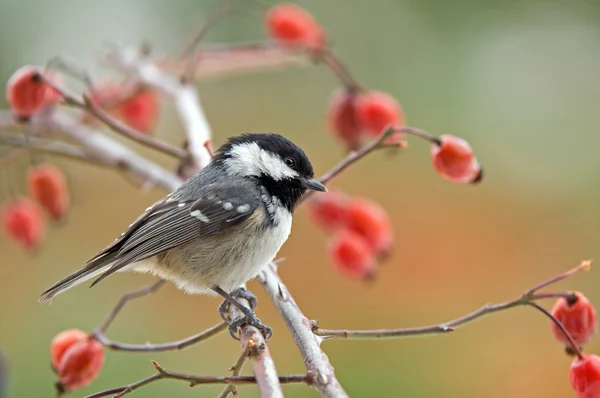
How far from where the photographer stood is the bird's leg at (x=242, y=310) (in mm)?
1088

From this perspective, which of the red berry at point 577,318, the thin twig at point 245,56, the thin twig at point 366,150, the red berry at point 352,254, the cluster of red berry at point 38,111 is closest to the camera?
the red berry at point 577,318

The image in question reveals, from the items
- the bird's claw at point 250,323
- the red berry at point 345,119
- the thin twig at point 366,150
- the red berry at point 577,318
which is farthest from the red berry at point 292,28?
the red berry at point 577,318

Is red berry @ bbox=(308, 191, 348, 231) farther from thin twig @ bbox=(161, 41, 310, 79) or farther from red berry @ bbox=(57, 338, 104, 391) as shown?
red berry @ bbox=(57, 338, 104, 391)

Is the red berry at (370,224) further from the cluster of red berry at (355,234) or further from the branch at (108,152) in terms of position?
the branch at (108,152)

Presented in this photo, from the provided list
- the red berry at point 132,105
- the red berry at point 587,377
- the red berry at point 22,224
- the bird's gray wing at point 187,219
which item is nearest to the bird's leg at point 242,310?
the bird's gray wing at point 187,219

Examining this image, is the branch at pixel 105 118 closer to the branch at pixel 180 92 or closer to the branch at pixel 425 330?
the branch at pixel 180 92

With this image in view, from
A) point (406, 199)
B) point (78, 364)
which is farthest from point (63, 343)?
point (406, 199)

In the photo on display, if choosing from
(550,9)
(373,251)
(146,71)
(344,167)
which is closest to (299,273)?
(373,251)

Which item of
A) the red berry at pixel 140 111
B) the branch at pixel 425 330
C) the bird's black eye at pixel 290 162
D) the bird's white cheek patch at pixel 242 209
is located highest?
the red berry at pixel 140 111

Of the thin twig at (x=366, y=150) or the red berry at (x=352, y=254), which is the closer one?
the thin twig at (x=366, y=150)

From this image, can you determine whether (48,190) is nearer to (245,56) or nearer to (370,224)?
(245,56)

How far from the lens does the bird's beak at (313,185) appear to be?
4.47ft

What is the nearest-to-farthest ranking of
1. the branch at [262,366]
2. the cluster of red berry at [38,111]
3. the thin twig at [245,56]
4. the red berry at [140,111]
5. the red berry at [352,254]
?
the branch at [262,366] < the cluster of red berry at [38,111] < the red berry at [352,254] < the thin twig at [245,56] < the red berry at [140,111]

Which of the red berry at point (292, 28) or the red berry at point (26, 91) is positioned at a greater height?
the red berry at point (292, 28)
